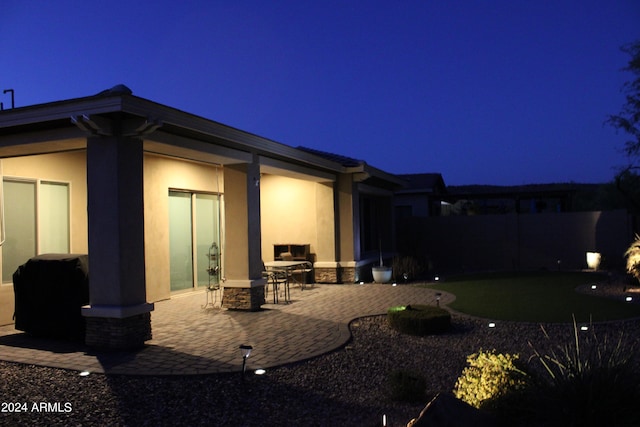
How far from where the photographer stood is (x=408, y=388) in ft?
16.4

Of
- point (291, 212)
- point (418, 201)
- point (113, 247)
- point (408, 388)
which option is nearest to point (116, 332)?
point (113, 247)

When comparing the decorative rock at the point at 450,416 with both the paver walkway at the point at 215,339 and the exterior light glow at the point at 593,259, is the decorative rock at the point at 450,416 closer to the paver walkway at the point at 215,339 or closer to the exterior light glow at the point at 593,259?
the paver walkway at the point at 215,339

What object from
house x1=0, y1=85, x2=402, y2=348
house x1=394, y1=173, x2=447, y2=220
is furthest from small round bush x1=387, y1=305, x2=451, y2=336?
house x1=394, y1=173, x2=447, y2=220

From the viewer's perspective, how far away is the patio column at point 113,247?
7.03 metres

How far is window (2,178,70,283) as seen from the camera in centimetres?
896

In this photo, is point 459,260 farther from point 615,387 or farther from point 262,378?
point 615,387

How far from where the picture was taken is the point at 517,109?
2105 inches

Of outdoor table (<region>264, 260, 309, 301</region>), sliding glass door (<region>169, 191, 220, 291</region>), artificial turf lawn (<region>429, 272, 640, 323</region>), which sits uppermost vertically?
sliding glass door (<region>169, 191, 220, 291</region>)

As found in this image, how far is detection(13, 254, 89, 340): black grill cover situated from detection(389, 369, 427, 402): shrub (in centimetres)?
483

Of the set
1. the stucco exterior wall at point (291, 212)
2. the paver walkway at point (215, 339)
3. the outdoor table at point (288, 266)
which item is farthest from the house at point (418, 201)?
the paver walkway at point (215, 339)

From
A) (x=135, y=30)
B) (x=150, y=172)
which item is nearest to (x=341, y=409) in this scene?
(x=150, y=172)

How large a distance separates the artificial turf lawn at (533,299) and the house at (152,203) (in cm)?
362

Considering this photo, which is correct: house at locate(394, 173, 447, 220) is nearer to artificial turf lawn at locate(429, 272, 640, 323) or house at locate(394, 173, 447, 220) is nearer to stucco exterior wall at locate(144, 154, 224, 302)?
artificial turf lawn at locate(429, 272, 640, 323)

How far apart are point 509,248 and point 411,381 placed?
15.1 metres
